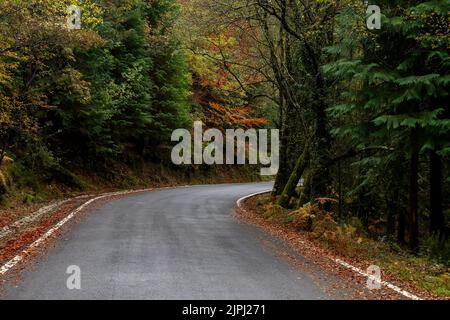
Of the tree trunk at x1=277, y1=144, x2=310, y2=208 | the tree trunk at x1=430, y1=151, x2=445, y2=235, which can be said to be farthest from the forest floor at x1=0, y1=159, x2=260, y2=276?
the tree trunk at x1=430, y1=151, x2=445, y2=235

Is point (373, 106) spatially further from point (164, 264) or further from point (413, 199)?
point (164, 264)

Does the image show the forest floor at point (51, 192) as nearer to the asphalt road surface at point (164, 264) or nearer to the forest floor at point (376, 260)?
the asphalt road surface at point (164, 264)

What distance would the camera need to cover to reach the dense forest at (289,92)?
11.2 m

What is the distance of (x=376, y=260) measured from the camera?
1020cm

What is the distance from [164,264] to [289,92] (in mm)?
12658

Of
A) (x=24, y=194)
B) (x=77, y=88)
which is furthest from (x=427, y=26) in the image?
(x=24, y=194)

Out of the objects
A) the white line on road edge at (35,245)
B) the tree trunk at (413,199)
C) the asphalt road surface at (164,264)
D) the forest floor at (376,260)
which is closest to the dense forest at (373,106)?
the tree trunk at (413,199)

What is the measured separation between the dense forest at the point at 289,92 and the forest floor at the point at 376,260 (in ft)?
5.19

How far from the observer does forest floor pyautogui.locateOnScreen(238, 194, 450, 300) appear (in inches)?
324

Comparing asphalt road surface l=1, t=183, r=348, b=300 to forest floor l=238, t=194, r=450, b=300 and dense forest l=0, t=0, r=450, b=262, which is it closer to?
forest floor l=238, t=194, r=450, b=300

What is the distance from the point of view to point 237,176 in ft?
138

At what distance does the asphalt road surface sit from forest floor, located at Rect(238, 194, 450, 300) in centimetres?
88
